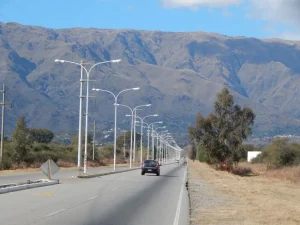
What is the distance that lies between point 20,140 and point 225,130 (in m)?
27.6

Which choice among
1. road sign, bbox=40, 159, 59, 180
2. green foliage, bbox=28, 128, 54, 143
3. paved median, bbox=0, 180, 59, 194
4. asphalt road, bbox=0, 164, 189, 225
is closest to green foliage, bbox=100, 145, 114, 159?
green foliage, bbox=28, 128, 54, 143

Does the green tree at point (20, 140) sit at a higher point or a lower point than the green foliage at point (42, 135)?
lower

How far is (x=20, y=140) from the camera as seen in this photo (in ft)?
224

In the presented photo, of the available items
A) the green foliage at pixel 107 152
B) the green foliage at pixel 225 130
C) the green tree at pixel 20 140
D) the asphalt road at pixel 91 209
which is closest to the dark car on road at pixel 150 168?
the green tree at pixel 20 140

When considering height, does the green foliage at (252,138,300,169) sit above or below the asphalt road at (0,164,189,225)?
above

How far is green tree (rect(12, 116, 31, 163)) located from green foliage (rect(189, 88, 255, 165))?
24.7m

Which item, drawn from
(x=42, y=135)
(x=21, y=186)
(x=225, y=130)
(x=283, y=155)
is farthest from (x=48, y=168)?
(x=42, y=135)

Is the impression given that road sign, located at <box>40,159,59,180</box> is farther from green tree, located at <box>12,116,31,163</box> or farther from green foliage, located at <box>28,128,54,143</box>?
Answer: green foliage, located at <box>28,128,54,143</box>

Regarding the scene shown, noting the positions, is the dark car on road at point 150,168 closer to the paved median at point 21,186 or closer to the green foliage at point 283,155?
the paved median at point 21,186

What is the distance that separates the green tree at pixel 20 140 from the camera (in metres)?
67.1

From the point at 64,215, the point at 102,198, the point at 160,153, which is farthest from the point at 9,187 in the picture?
the point at 160,153

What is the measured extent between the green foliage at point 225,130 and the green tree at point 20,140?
80.9 feet

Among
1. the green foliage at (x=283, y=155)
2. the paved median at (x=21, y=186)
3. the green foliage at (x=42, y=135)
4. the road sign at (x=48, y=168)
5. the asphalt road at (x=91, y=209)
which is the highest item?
the green foliage at (x=42, y=135)

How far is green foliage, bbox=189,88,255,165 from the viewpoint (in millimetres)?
80750
